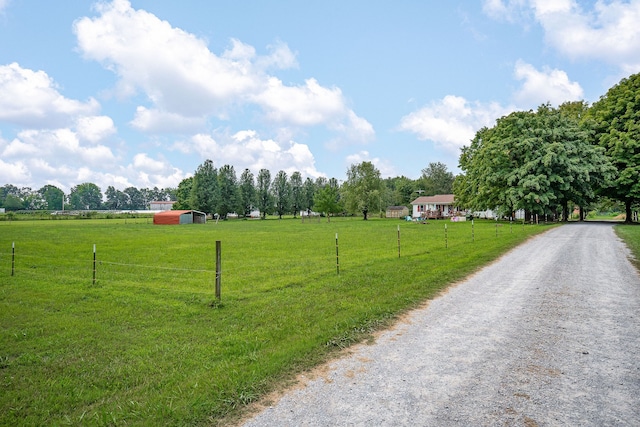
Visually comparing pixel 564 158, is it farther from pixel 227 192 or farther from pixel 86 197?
pixel 86 197

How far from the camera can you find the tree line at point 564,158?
3538cm

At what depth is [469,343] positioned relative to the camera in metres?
5.50

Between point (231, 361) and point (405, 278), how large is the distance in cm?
652

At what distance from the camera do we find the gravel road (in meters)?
3.60

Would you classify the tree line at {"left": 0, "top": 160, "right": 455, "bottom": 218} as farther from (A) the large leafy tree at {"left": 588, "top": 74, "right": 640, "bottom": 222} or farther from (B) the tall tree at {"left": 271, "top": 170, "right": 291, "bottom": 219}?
(A) the large leafy tree at {"left": 588, "top": 74, "right": 640, "bottom": 222}

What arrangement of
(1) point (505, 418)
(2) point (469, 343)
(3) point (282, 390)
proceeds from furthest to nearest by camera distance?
(2) point (469, 343), (3) point (282, 390), (1) point (505, 418)

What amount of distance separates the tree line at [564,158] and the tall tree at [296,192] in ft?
194

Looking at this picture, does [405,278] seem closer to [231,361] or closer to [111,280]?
[231,361]

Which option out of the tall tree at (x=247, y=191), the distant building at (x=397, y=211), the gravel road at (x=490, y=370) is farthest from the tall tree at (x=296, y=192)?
the gravel road at (x=490, y=370)

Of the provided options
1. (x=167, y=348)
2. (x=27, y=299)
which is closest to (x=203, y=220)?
(x=27, y=299)

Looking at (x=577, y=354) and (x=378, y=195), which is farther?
(x=378, y=195)

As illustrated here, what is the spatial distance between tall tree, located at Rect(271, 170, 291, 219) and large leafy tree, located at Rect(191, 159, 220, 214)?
18514 mm

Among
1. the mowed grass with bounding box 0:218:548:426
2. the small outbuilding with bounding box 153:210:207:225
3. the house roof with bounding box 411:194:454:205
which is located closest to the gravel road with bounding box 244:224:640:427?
the mowed grass with bounding box 0:218:548:426

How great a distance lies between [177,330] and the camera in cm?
669
